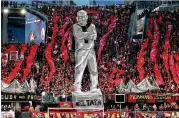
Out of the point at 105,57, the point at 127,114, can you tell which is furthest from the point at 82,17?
the point at 105,57

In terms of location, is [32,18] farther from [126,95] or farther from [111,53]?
[126,95]

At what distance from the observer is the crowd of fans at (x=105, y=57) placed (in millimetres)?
43312

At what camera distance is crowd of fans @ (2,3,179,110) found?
142 feet

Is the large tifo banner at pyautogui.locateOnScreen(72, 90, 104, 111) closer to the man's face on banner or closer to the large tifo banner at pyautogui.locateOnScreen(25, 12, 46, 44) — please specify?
the man's face on banner

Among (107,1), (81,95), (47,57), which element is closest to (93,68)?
(81,95)

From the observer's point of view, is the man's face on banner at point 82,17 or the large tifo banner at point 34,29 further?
the large tifo banner at point 34,29

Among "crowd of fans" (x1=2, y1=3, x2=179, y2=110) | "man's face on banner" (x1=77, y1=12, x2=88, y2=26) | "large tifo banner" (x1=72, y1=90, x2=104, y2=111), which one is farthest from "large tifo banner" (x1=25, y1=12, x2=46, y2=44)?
"large tifo banner" (x1=72, y1=90, x2=104, y2=111)

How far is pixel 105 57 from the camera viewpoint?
50.0 metres

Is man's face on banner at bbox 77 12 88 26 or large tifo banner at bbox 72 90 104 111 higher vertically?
man's face on banner at bbox 77 12 88 26

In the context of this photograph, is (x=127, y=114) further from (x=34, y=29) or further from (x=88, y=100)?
(x=34, y=29)

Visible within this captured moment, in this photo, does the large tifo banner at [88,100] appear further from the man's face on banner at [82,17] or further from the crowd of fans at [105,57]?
the crowd of fans at [105,57]

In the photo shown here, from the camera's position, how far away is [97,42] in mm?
52188

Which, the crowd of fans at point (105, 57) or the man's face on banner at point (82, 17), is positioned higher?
A: the man's face on banner at point (82, 17)

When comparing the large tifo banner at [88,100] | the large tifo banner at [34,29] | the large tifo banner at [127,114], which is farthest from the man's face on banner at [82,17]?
the large tifo banner at [34,29]
